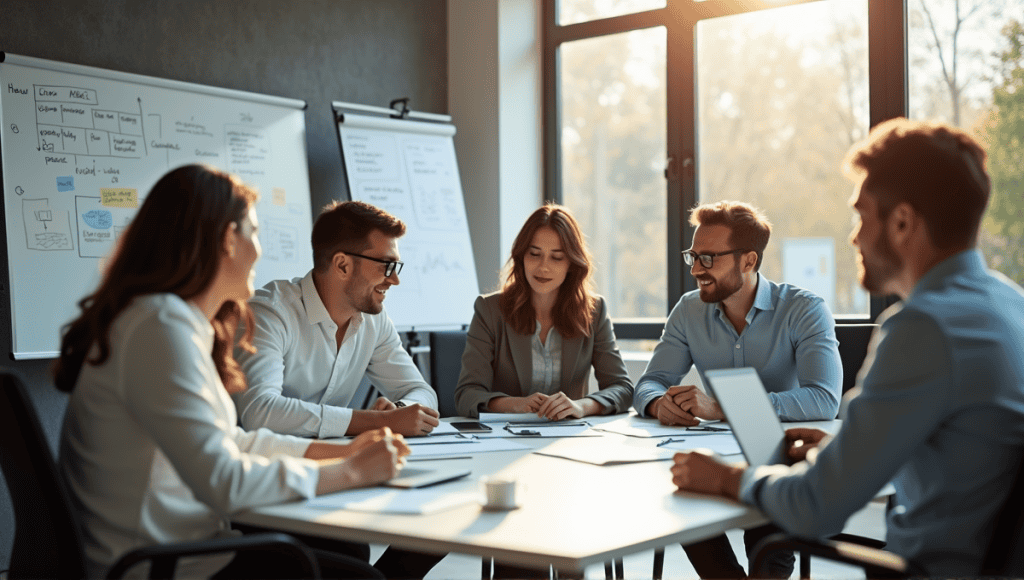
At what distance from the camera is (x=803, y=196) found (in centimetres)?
475

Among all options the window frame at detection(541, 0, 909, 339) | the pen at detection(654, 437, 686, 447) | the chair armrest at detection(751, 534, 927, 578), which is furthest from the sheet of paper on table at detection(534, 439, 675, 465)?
the window frame at detection(541, 0, 909, 339)

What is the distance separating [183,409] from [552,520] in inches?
24.6

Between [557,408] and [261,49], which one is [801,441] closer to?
[557,408]

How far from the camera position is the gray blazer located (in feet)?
10.3

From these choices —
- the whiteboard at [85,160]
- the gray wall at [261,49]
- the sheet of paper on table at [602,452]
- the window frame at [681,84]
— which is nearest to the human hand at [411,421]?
the sheet of paper on table at [602,452]

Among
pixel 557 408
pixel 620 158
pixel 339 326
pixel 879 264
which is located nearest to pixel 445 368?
pixel 339 326

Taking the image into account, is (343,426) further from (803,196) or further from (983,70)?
(983,70)

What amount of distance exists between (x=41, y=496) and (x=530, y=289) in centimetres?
205

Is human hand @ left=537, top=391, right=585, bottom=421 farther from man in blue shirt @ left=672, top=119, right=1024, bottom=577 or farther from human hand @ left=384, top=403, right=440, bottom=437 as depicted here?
man in blue shirt @ left=672, top=119, right=1024, bottom=577

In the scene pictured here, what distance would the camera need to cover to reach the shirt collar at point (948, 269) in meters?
1.37

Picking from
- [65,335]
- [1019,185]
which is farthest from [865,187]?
[1019,185]

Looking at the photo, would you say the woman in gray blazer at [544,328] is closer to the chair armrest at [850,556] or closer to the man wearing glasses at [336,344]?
the man wearing glasses at [336,344]

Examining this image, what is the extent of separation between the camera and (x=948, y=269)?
54.2 inches

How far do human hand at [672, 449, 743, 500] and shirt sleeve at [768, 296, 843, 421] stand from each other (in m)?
0.95
